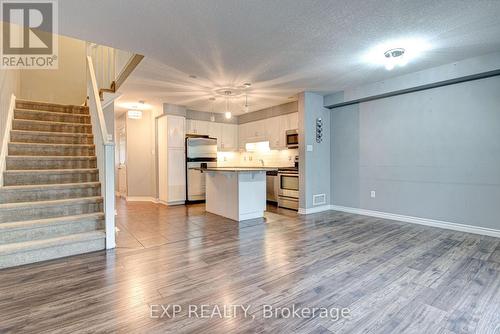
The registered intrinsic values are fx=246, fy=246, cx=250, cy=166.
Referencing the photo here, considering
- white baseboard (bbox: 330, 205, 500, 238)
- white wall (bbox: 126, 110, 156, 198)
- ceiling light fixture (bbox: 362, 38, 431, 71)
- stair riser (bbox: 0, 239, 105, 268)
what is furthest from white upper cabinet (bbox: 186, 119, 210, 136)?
ceiling light fixture (bbox: 362, 38, 431, 71)

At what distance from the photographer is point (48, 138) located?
13.0ft

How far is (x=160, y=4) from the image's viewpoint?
7.30ft

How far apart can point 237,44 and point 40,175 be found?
3187 millimetres

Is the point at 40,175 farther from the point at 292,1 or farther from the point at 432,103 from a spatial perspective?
the point at 432,103

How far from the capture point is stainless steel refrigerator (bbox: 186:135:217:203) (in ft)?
21.0

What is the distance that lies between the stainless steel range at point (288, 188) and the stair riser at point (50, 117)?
13.7 ft

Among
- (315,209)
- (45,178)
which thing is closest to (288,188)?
(315,209)

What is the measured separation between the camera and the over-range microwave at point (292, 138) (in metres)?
5.63

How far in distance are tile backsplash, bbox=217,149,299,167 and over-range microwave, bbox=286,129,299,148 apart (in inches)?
14.1

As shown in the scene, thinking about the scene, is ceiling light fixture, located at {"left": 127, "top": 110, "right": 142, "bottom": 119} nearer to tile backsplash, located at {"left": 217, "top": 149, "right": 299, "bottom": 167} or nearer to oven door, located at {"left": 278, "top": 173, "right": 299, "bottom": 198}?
tile backsplash, located at {"left": 217, "top": 149, "right": 299, "bottom": 167}

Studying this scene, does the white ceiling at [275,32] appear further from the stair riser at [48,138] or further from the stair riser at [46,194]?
the stair riser at [46,194]

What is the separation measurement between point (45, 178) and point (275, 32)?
3.60 meters

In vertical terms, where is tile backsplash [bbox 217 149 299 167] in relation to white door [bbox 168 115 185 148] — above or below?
below

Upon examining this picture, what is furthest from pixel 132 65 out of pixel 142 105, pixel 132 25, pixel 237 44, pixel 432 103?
pixel 432 103
